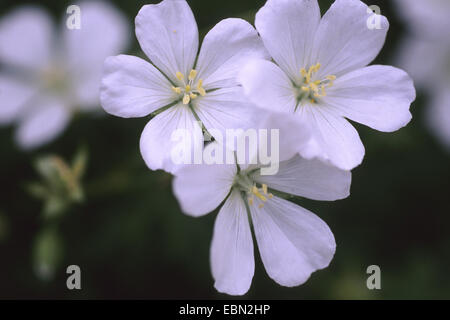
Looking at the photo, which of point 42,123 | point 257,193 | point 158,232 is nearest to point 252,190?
point 257,193

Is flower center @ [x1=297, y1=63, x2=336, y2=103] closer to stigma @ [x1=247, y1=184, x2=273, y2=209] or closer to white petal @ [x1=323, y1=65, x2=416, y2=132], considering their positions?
white petal @ [x1=323, y1=65, x2=416, y2=132]

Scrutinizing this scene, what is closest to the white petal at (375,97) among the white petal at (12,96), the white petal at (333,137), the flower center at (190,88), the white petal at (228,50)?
the white petal at (333,137)

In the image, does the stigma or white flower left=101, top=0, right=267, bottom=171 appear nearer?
white flower left=101, top=0, right=267, bottom=171

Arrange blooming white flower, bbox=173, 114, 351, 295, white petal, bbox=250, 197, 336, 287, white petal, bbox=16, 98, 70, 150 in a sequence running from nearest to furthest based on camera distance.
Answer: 1. blooming white flower, bbox=173, 114, 351, 295
2. white petal, bbox=250, 197, 336, 287
3. white petal, bbox=16, 98, 70, 150

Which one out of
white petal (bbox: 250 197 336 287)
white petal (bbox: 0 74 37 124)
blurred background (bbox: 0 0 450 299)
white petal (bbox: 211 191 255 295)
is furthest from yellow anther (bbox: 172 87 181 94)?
white petal (bbox: 0 74 37 124)

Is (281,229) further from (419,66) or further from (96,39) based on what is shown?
(419,66)
